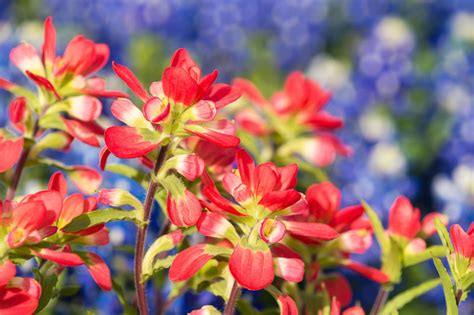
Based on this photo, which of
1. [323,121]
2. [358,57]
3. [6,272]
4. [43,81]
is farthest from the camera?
[358,57]

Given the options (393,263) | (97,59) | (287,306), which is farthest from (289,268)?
(97,59)

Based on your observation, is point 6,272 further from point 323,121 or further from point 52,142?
point 323,121

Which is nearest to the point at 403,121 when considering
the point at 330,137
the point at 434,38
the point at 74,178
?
the point at 434,38

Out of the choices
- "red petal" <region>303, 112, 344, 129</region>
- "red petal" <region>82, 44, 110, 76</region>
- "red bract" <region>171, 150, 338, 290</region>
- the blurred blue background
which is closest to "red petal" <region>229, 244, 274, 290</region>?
"red bract" <region>171, 150, 338, 290</region>

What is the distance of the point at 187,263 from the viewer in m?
0.46

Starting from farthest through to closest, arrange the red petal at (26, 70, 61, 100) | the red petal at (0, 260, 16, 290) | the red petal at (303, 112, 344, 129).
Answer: the red petal at (303, 112, 344, 129) < the red petal at (26, 70, 61, 100) < the red petal at (0, 260, 16, 290)

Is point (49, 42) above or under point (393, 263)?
above

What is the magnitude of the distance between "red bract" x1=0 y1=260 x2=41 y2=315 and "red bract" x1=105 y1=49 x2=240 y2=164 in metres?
0.08

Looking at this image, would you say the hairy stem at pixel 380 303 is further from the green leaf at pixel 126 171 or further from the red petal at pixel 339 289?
the green leaf at pixel 126 171

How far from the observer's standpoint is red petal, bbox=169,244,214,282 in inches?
18.0

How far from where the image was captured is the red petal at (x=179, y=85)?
468mm

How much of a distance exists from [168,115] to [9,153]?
0.34 feet

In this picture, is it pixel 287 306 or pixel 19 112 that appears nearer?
pixel 287 306

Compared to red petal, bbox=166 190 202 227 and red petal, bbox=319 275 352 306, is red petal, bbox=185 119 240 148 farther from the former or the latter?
red petal, bbox=319 275 352 306
